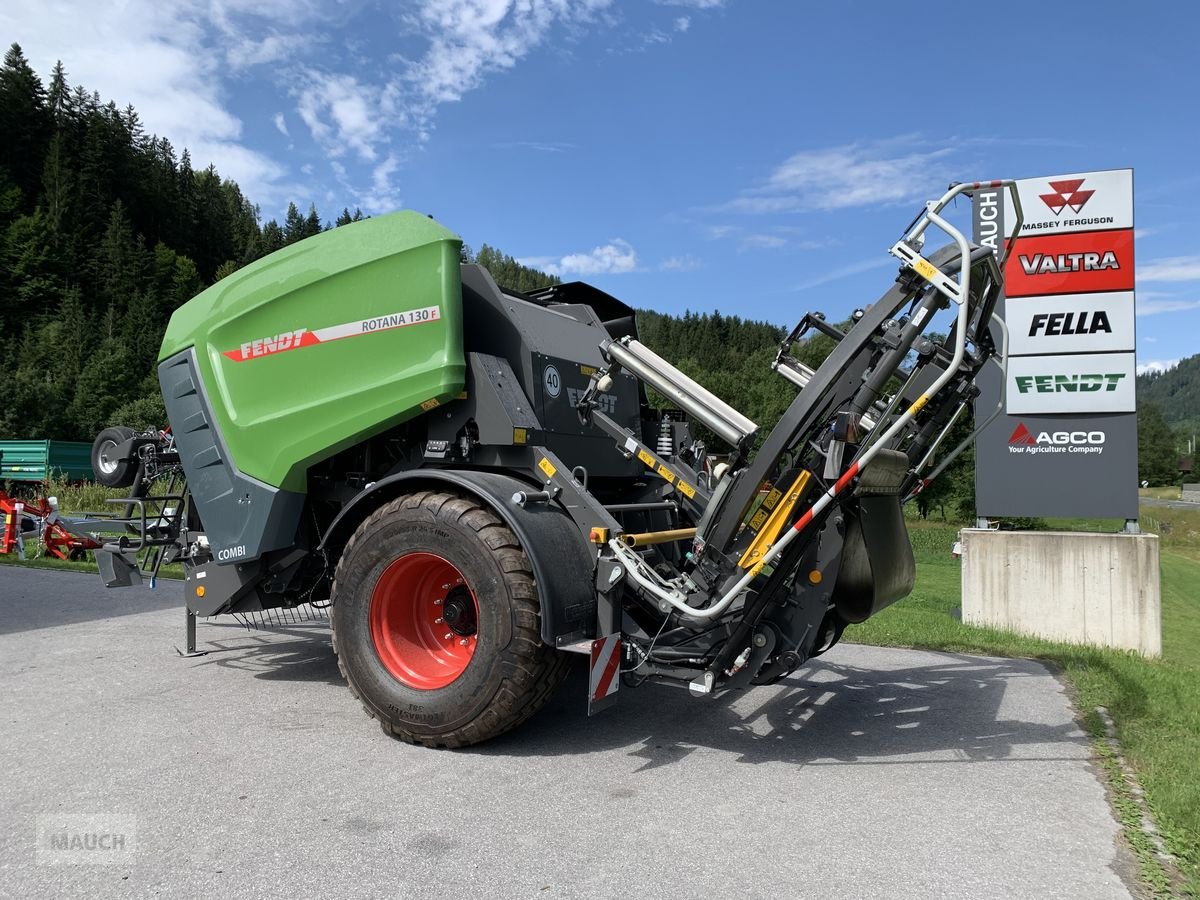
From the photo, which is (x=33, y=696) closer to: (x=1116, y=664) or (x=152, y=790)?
(x=152, y=790)

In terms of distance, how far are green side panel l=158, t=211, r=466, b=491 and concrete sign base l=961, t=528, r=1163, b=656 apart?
20.1 ft

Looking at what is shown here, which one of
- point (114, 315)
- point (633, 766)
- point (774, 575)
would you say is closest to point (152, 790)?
point (633, 766)

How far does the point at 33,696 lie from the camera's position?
202 inches

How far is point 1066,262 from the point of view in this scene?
328 inches

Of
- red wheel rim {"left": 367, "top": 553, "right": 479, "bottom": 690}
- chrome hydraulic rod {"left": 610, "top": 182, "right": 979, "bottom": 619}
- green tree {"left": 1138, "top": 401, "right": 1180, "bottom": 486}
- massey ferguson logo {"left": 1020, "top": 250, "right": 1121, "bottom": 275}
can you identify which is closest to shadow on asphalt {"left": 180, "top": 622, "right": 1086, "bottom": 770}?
red wheel rim {"left": 367, "top": 553, "right": 479, "bottom": 690}

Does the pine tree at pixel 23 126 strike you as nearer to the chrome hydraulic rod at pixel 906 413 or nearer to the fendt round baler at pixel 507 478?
the fendt round baler at pixel 507 478

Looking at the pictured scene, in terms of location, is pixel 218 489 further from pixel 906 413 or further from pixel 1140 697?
pixel 1140 697

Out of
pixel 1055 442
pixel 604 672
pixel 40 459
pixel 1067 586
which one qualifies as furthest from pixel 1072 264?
pixel 40 459

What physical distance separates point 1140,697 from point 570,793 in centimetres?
386

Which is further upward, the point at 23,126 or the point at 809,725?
the point at 23,126

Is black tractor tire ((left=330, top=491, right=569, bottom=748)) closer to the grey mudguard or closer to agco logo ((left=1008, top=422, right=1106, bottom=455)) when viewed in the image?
the grey mudguard

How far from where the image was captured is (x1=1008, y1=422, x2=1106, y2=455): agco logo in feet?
27.4

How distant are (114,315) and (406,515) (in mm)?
73801

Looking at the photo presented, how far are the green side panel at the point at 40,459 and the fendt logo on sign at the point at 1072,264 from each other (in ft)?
107
